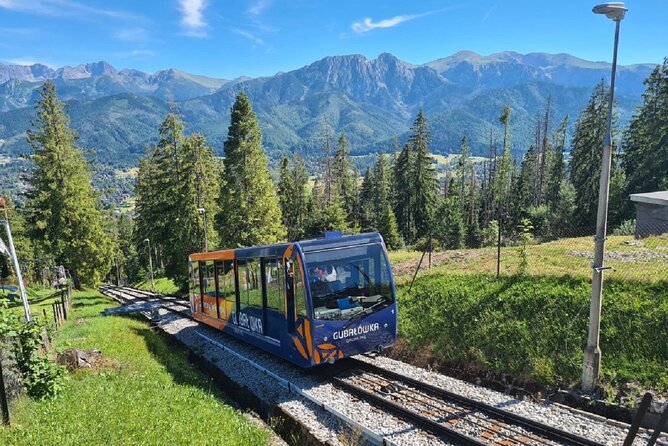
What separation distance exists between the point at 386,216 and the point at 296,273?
43847 mm

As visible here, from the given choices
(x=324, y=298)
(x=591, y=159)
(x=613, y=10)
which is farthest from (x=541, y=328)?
(x=591, y=159)

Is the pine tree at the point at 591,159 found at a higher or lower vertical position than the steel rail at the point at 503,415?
higher

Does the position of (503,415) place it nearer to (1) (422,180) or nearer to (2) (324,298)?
(2) (324,298)

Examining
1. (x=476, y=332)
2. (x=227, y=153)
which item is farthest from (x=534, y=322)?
(x=227, y=153)

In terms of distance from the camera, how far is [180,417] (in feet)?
29.0

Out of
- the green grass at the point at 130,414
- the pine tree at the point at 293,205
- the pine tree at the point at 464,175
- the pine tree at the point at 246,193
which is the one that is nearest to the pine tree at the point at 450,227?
the pine tree at the point at 464,175

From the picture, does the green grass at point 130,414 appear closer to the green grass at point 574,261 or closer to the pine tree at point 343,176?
the green grass at point 574,261

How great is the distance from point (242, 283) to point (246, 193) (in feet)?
74.3

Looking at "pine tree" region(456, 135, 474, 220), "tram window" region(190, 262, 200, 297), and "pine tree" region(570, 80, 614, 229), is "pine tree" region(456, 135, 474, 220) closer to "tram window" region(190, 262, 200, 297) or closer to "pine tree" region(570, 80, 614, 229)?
"pine tree" region(570, 80, 614, 229)

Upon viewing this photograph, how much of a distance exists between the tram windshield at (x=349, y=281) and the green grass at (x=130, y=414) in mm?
3567

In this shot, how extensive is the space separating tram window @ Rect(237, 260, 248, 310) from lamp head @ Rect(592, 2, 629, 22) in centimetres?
1179

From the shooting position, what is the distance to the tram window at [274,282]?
42.8 feet

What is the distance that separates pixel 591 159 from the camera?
1924 inches

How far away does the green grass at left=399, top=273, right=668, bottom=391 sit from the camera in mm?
10828
